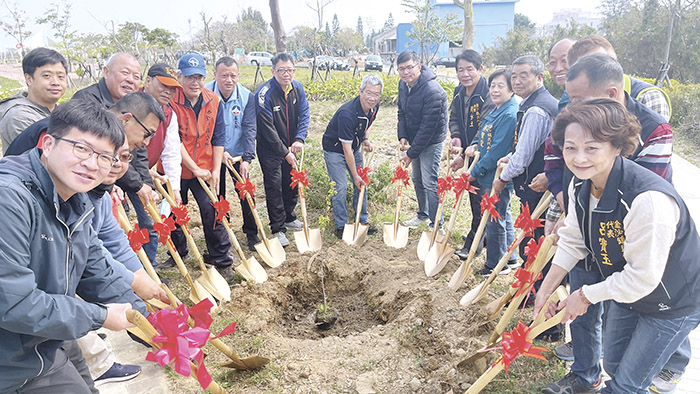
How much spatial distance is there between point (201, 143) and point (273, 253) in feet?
4.11

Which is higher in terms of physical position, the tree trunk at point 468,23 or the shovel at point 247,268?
the tree trunk at point 468,23

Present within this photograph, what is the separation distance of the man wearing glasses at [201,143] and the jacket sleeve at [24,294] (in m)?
2.31

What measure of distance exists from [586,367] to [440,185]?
6.54 feet

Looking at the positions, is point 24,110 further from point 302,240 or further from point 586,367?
point 586,367

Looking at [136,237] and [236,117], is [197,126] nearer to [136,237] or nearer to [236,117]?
[236,117]

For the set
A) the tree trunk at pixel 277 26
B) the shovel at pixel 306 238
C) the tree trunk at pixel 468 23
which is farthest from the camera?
the tree trunk at pixel 468 23

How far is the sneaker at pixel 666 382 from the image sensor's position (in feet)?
7.04

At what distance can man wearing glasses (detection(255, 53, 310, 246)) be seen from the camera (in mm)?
4477

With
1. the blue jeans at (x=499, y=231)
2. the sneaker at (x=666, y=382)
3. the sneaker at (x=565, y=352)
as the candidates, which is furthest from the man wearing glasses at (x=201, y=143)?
the sneaker at (x=666, y=382)

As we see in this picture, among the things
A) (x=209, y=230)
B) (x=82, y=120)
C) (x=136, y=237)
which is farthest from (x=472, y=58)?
(x=82, y=120)

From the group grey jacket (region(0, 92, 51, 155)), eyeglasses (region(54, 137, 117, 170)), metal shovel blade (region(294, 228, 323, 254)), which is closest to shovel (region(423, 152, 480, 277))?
metal shovel blade (region(294, 228, 323, 254))

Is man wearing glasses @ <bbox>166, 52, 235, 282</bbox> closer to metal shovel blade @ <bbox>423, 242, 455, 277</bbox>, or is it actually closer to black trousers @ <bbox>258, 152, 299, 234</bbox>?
black trousers @ <bbox>258, 152, 299, 234</bbox>

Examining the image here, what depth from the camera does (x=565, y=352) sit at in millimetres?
2730

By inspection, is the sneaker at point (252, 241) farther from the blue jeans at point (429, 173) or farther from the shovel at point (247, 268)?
the blue jeans at point (429, 173)
